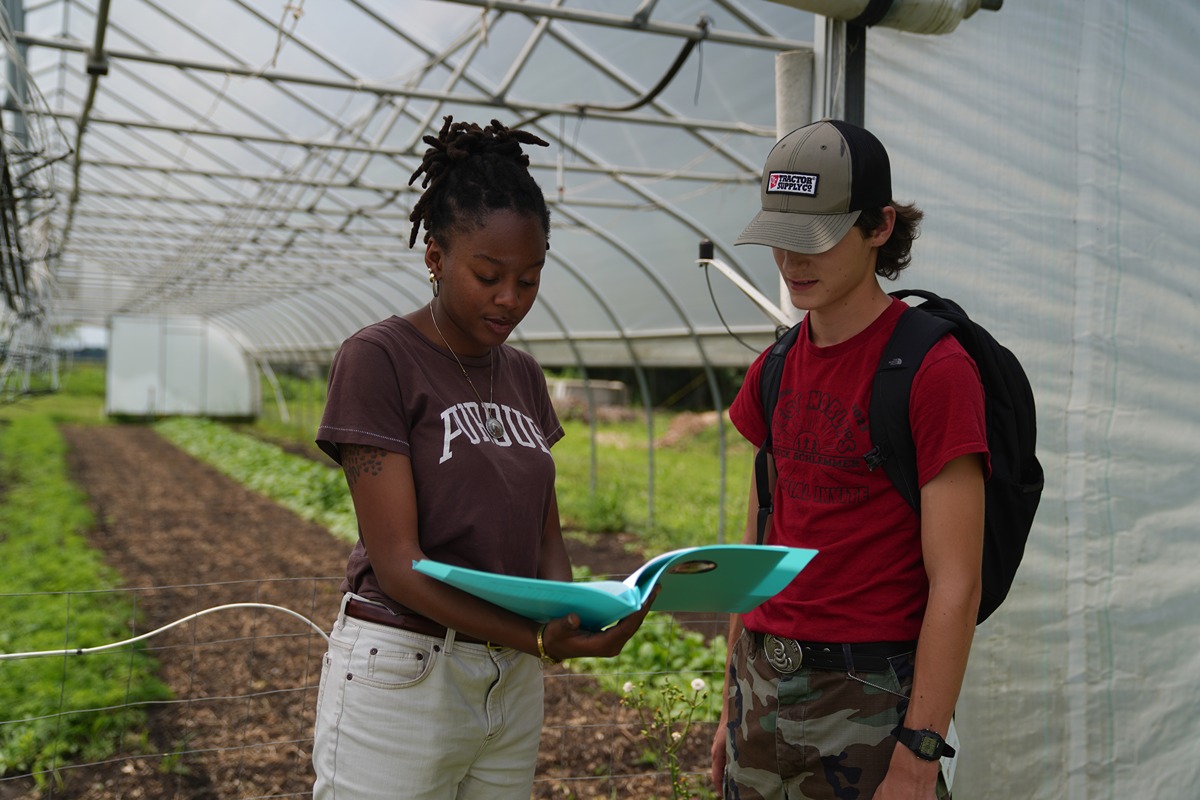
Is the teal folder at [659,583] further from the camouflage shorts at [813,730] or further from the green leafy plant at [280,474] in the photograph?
the green leafy plant at [280,474]

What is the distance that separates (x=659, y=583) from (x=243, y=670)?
13.0 ft

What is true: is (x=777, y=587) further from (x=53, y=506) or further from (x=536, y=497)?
(x=53, y=506)

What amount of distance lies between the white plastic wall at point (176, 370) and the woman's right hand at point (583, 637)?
24405 mm

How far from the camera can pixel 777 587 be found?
4.72 ft

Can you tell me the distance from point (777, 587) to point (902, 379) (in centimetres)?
36

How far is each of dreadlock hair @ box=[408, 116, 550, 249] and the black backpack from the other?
23.3 inches

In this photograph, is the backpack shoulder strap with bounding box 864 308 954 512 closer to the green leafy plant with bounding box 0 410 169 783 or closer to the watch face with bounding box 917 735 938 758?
the watch face with bounding box 917 735 938 758

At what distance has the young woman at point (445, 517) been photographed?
1436 mm

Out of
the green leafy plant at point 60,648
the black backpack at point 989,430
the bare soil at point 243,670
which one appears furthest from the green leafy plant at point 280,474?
the black backpack at point 989,430

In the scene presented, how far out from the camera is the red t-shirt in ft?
4.59

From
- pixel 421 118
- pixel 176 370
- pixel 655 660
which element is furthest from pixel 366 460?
pixel 176 370

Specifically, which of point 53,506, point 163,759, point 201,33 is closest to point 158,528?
point 53,506

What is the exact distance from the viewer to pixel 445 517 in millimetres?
1486

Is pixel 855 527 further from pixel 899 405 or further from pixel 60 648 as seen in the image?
pixel 60 648
